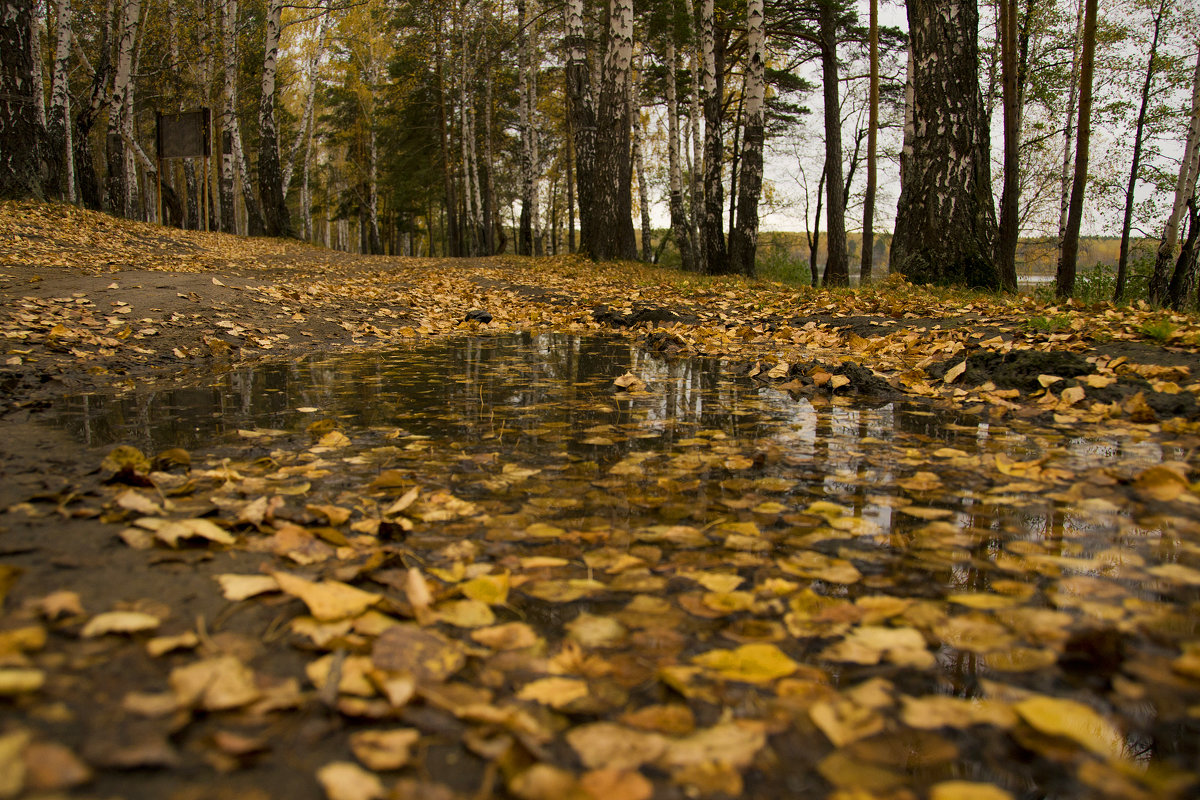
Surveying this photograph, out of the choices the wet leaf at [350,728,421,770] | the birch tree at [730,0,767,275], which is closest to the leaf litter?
the wet leaf at [350,728,421,770]

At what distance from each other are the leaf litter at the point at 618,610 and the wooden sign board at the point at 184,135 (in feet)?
50.9

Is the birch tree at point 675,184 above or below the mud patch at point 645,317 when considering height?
above

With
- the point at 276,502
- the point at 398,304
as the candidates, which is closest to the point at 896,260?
the point at 398,304

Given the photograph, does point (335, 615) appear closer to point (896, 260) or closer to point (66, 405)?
point (66, 405)

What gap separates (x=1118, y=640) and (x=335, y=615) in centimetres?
132

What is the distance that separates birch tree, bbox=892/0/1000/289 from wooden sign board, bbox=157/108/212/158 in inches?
589

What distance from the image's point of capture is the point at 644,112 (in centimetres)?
2655

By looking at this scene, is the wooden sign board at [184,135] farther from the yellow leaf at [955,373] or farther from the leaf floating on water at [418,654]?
the leaf floating on water at [418,654]

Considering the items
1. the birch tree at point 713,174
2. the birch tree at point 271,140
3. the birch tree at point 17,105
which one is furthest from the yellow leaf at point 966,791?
the birch tree at point 271,140

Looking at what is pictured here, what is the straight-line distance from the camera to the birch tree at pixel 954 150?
23.0ft

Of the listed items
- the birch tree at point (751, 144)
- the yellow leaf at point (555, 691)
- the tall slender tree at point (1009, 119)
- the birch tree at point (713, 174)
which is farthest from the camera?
the birch tree at point (713, 174)

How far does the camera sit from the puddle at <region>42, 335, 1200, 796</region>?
3.06 ft

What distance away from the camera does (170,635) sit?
1.02 m

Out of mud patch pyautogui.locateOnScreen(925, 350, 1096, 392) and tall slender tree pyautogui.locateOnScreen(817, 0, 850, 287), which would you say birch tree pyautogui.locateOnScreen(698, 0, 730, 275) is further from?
mud patch pyautogui.locateOnScreen(925, 350, 1096, 392)
